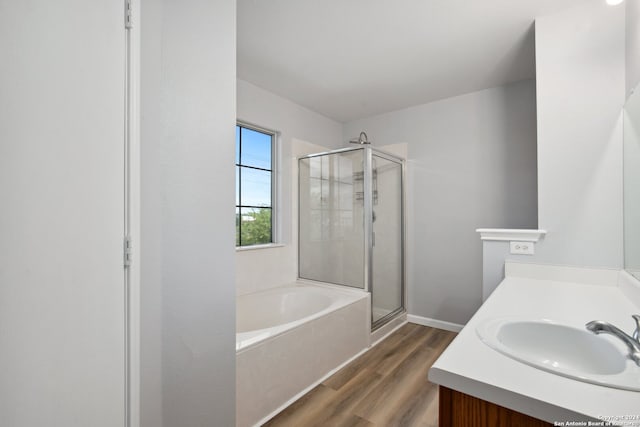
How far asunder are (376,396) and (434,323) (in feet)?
Result: 4.91

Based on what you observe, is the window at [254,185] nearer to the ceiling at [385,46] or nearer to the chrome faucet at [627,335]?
the ceiling at [385,46]

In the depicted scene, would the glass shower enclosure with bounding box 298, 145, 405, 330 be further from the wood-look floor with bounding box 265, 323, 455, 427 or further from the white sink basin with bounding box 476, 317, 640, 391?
the white sink basin with bounding box 476, 317, 640, 391

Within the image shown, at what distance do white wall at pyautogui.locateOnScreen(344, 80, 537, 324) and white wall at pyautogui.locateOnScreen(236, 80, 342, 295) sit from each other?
104 cm

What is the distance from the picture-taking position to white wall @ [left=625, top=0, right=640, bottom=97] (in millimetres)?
1405

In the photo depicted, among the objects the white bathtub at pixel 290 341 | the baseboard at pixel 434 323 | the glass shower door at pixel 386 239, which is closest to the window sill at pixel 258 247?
the white bathtub at pixel 290 341

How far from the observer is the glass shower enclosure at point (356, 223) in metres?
2.93

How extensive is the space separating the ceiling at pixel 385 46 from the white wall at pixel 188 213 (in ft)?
2.74

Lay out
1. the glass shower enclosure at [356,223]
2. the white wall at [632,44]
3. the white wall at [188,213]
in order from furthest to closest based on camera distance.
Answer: the glass shower enclosure at [356,223], the white wall at [632,44], the white wall at [188,213]

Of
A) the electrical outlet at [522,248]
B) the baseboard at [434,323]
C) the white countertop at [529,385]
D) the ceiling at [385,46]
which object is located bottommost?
the baseboard at [434,323]

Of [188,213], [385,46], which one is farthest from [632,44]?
[188,213]

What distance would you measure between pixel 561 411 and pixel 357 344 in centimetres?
211

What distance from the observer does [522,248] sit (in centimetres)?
187

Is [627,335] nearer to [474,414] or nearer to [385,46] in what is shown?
[474,414]

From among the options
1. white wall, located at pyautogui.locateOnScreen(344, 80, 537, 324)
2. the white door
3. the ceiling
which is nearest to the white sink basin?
the white door
